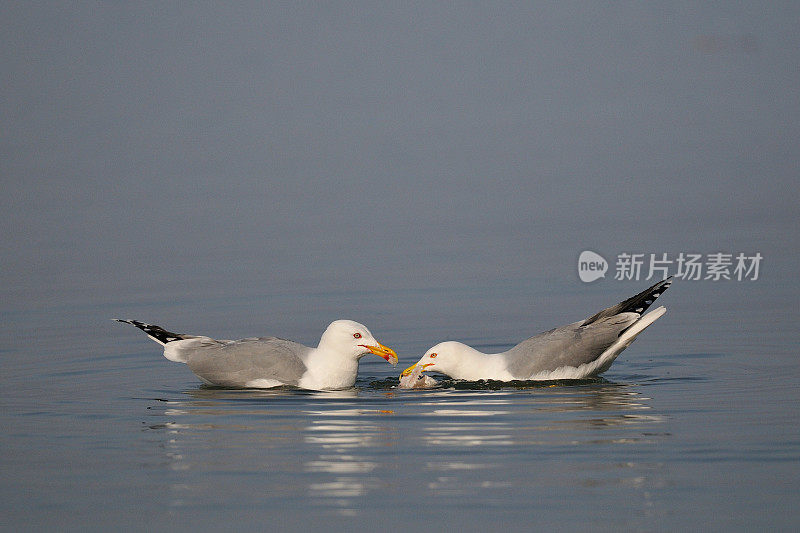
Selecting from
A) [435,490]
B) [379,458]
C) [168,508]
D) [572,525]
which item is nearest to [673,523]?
[572,525]

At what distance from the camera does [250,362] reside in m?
15.4

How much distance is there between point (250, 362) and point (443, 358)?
2.19 metres

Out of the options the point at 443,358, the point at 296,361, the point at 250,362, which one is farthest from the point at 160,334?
the point at 443,358

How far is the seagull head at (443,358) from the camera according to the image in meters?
15.9

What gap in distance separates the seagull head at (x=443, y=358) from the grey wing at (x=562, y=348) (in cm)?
58

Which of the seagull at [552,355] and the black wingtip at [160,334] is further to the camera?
the black wingtip at [160,334]

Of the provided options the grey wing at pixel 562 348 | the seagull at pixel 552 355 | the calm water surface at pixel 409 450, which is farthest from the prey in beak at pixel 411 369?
the grey wing at pixel 562 348

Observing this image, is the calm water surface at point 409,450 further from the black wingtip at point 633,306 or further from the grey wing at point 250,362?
the black wingtip at point 633,306

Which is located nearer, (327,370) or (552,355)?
(327,370)

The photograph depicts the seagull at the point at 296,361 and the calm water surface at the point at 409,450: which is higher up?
the seagull at the point at 296,361
